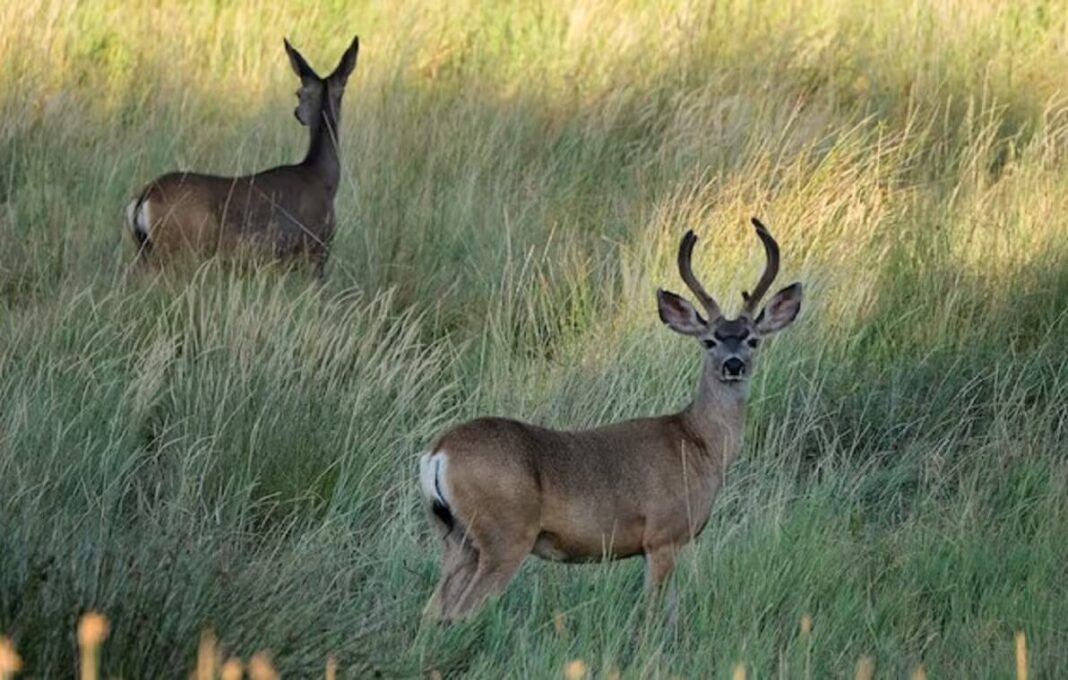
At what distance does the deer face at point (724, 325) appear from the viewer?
702cm

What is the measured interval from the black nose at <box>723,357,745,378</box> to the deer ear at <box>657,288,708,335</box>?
0.52 feet

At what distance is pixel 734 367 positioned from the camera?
277 inches

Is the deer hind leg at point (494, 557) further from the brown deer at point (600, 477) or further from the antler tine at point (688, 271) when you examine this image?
the antler tine at point (688, 271)

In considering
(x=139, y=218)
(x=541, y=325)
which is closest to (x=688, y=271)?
(x=541, y=325)

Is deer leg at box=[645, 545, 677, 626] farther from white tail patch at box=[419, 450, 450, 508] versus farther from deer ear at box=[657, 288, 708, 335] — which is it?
deer ear at box=[657, 288, 708, 335]

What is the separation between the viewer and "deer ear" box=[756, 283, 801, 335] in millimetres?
7211

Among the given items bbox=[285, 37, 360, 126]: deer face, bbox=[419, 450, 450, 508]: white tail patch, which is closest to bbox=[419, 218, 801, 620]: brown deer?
bbox=[419, 450, 450, 508]: white tail patch

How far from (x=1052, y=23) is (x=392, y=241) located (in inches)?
151

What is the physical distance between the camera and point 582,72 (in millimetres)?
10852

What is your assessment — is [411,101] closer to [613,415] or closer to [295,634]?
[613,415]

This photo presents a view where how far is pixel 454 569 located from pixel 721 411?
4.10ft

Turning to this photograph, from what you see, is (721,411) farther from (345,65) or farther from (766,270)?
(345,65)

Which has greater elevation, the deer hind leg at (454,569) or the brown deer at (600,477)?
the brown deer at (600,477)

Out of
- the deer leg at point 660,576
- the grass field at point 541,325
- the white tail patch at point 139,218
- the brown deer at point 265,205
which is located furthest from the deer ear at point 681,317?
the white tail patch at point 139,218
